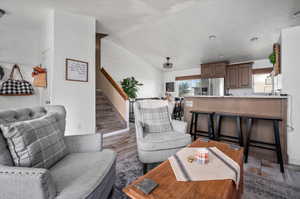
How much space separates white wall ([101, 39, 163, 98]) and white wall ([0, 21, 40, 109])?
6.44 feet

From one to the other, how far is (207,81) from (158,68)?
8.91 feet

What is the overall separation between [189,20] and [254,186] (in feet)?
11.8

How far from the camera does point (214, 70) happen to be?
18.2 ft

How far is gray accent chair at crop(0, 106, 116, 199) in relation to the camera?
0.74 meters

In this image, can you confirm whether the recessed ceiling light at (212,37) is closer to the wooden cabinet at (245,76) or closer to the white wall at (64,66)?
the wooden cabinet at (245,76)

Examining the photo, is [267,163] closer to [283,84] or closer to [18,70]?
[283,84]

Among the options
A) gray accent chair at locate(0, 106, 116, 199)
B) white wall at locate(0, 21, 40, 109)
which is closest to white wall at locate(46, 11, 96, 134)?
white wall at locate(0, 21, 40, 109)

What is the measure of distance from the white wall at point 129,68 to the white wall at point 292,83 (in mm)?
4797

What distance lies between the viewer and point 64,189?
32.7 inches

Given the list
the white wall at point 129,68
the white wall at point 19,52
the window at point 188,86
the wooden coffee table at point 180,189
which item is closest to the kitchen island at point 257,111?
the wooden coffee table at point 180,189

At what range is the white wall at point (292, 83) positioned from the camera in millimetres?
2053

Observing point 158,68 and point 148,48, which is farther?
point 158,68

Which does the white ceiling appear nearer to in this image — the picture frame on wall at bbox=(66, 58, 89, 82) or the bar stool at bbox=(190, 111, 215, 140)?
the picture frame on wall at bbox=(66, 58, 89, 82)

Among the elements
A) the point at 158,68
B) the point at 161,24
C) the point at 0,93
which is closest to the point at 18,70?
the point at 0,93
